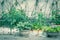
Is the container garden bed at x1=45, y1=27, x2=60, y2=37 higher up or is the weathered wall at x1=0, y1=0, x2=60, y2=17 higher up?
the weathered wall at x1=0, y1=0, x2=60, y2=17

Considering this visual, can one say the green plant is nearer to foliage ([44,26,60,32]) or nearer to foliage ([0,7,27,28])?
foliage ([44,26,60,32])

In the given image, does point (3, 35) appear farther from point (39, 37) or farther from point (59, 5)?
point (59, 5)

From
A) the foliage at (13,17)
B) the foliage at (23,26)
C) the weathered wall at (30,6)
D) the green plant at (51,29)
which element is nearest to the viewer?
the green plant at (51,29)

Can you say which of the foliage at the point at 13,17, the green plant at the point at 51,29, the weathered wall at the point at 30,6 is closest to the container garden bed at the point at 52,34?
the green plant at the point at 51,29

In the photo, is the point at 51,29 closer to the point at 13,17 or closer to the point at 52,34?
the point at 52,34

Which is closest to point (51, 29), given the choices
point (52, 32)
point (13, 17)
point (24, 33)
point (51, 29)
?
point (51, 29)

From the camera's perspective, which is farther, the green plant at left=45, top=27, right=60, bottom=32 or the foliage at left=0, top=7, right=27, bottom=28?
Answer: the foliage at left=0, top=7, right=27, bottom=28

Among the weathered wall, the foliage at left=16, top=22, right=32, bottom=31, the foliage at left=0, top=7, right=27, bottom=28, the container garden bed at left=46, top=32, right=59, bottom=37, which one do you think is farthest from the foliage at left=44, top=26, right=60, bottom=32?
the weathered wall

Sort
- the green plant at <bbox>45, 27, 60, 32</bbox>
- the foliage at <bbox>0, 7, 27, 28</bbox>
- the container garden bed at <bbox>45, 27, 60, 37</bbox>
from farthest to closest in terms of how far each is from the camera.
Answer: the foliage at <bbox>0, 7, 27, 28</bbox>
the green plant at <bbox>45, 27, 60, 32</bbox>
the container garden bed at <bbox>45, 27, 60, 37</bbox>

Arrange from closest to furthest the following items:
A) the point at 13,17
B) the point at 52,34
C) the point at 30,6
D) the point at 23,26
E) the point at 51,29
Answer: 1. the point at 52,34
2. the point at 51,29
3. the point at 23,26
4. the point at 13,17
5. the point at 30,6

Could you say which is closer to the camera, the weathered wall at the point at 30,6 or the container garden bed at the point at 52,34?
the container garden bed at the point at 52,34

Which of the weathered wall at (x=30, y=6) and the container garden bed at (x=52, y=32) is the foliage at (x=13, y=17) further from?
the container garden bed at (x=52, y=32)

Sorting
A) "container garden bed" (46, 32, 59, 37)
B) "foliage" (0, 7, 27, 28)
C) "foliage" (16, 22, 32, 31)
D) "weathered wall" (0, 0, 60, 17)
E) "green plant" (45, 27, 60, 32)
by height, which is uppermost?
"weathered wall" (0, 0, 60, 17)

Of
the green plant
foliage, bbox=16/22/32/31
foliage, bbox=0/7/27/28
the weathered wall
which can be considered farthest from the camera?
the weathered wall
